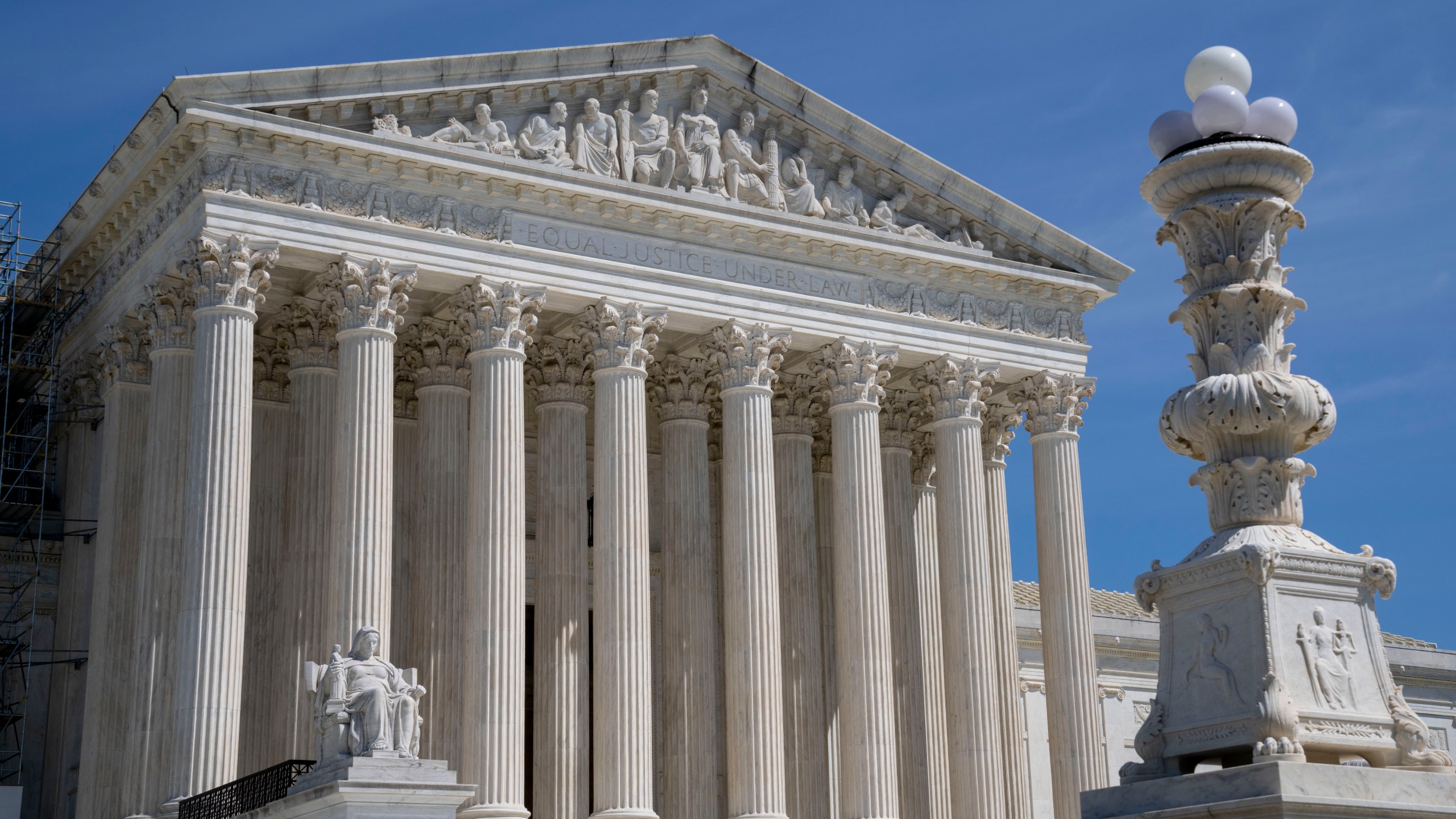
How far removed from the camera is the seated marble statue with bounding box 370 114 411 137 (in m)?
33.6

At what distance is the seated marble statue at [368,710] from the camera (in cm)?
2416

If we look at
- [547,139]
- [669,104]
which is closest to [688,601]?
[547,139]

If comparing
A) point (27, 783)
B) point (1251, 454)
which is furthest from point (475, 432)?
point (1251, 454)

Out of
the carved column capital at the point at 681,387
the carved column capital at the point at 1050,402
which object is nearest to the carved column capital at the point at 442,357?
the carved column capital at the point at 681,387

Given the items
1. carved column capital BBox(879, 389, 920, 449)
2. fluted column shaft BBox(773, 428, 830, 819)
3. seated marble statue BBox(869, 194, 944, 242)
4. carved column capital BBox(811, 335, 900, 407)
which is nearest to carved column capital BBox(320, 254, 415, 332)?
carved column capital BBox(811, 335, 900, 407)

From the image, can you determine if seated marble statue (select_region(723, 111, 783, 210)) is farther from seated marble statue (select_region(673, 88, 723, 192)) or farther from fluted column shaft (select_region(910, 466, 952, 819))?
fluted column shaft (select_region(910, 466, 952, 819))

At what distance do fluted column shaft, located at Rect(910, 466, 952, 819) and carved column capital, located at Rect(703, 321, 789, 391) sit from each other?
7.46m

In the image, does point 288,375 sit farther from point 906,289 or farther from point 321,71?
point 906,289

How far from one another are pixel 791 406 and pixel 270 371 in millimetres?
12426

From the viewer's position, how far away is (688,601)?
3872 cm

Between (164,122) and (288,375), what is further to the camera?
(288,375)

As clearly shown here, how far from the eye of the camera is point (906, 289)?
3988 cm

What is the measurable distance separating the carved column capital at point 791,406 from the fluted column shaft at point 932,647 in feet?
12.7

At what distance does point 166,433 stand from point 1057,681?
20220 mm
